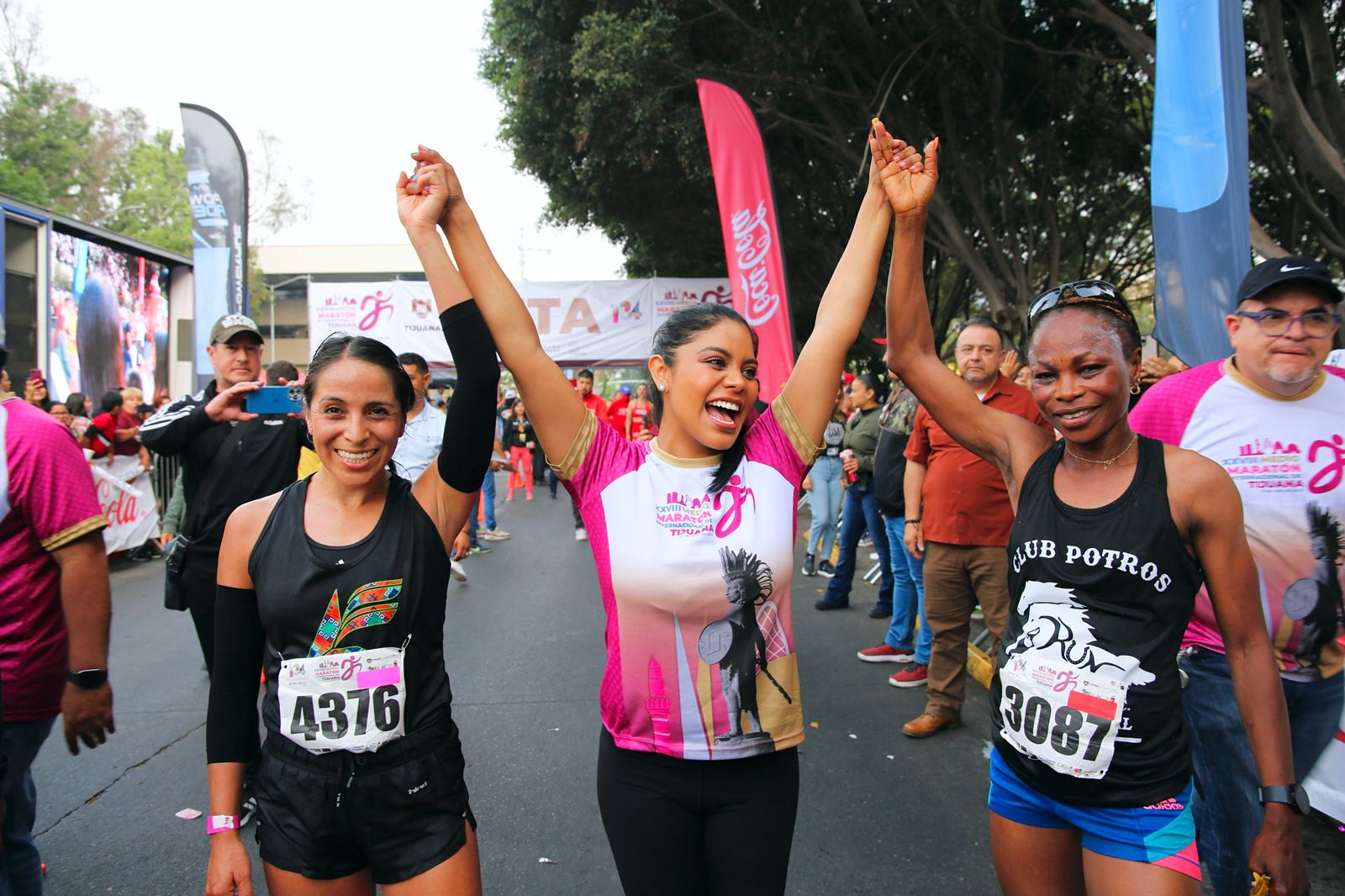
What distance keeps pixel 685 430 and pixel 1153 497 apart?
109cm

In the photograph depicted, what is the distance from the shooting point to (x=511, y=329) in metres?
2.09

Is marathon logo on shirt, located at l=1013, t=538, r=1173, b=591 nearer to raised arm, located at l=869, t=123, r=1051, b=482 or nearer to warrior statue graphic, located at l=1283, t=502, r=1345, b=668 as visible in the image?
raised arm, located at l=869, t=123, r=1051, b=482

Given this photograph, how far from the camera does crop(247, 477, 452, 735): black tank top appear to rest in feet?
6.44

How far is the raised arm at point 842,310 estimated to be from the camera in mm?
2266

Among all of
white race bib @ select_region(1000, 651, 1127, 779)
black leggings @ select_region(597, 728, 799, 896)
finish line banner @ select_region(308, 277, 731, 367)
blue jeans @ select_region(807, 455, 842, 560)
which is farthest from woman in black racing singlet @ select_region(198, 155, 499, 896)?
finish line banner @ select_region(308, 277, 731, 367)

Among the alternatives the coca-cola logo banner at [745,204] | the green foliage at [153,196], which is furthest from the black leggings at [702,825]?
the green foliage at [153,196]

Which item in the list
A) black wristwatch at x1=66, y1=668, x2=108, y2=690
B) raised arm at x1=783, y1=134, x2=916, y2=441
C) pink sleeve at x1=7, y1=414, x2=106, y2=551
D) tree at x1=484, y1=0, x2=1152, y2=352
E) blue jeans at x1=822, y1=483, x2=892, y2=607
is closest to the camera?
raised arm at x1=783, y1=134, x2=916, y2=441

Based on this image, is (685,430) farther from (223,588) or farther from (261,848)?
(261,848)

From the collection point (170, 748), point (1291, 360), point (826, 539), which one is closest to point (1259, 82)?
point (826, 539)

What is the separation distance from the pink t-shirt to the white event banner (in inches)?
335

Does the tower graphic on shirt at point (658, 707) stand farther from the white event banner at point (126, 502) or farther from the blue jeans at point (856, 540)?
the white event banner at point (126, 502)

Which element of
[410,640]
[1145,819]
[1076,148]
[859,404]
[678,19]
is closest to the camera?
[1145,819]

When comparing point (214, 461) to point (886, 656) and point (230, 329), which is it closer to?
point (230, 329)

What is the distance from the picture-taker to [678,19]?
A: 38.8 feet
